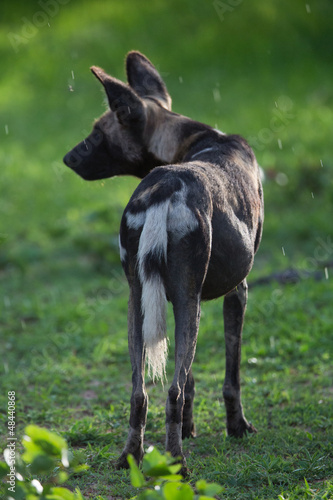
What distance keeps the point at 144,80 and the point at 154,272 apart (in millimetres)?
1924

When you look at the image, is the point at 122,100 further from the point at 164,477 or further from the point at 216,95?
the point at 216,95

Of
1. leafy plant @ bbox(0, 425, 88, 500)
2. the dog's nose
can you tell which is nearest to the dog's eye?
the dog's nose

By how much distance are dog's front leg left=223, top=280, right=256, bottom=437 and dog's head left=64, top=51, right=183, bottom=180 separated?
0.93m

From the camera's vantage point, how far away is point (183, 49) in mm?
14836

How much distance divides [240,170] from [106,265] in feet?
13.1

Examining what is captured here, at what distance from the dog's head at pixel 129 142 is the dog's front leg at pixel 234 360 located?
0.93m

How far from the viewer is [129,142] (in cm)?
409

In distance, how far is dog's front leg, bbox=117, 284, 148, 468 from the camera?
3055mm

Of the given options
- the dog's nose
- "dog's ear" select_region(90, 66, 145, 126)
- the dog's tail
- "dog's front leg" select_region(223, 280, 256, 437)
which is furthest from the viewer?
the dog's nose

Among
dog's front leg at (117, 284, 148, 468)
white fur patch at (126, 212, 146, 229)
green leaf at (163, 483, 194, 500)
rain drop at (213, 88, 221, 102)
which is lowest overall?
rain drop at (213, 88, 221, 102)

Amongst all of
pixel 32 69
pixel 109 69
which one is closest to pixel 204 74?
pixel 109 69

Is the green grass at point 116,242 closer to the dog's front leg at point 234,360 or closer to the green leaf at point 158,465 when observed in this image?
the dog's front leg at point 234,360

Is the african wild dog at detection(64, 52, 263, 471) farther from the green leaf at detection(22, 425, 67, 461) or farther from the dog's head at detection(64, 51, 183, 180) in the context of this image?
the green leaf at detection(22, 425, 67, 461)

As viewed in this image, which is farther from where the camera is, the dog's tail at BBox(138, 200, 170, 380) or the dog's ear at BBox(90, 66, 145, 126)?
the dog's ear at BBox(90, 66, 145, 126)
